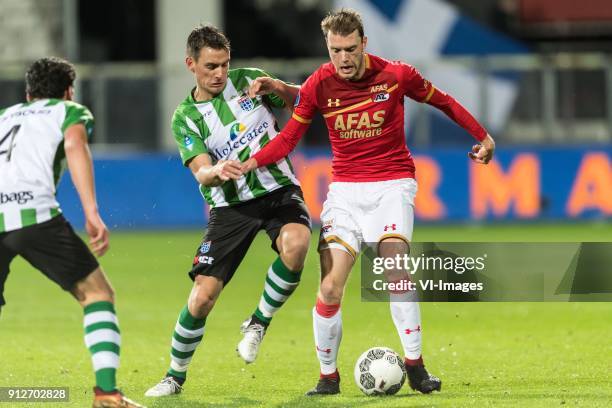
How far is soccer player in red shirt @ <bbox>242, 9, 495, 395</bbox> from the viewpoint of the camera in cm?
727

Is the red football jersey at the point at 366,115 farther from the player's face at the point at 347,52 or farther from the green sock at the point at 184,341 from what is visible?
the green sock at the point at 184,341

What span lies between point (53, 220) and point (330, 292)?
66.7 inches

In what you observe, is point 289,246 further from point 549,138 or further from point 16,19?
point 16,19

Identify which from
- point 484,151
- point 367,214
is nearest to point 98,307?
point 367,214

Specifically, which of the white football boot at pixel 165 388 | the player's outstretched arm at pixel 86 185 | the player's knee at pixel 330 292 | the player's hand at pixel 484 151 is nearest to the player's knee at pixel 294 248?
the player's knee at pixel 330 292

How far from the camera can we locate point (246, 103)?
25.7 ft

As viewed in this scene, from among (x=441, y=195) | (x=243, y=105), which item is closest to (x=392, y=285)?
(x=243, y=105)

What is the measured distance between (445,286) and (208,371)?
5.24 feet

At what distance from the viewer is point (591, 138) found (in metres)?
19.7

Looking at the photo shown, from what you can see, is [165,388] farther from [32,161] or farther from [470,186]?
[470,186]

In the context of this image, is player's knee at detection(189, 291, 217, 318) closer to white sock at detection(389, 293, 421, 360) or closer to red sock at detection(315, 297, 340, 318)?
red sock at detection(315, 297, 340, 318)

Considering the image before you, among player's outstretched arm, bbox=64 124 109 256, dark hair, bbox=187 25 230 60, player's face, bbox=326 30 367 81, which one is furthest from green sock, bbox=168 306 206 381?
player's face, bbox=326 30 367 81

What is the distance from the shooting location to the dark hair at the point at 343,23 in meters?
7.11

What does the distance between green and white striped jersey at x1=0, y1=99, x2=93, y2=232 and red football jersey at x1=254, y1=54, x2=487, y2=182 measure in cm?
131
